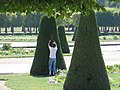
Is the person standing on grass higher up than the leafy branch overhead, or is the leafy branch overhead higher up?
the leafy branch overhead

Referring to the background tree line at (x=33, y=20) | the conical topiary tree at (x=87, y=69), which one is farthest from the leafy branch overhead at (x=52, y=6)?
the background tree line at (x=33, y=20)

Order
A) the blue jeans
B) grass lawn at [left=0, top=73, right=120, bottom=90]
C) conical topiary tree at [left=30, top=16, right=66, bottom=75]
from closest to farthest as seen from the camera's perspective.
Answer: grass lawn at [left=0, top=73, right=120, bottom=90], the blue jeans, conical topiary tree at [left=30, top=16, right=66, bottom=75]

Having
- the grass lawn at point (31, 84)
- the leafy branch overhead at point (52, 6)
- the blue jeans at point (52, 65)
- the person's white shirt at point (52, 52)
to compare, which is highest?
the leafy branch overhead at point (52, 6)

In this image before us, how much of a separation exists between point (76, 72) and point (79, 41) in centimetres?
91

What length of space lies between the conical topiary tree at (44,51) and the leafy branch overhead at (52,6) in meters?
11.8

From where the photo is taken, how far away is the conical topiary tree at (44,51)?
19.2 metres

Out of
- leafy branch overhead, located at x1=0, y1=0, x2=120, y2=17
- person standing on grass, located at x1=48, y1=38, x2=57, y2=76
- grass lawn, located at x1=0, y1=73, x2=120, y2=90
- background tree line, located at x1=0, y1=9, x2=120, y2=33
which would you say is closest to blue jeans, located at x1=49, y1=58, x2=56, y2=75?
person standing on grass, located at x1=48, y1=38, x2=57, y2=76

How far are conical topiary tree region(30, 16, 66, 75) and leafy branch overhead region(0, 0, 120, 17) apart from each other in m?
11.8

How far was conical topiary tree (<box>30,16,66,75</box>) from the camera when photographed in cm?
1917

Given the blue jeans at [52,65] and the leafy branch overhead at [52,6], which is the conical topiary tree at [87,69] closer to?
the leafy branch overhead at [52,6]

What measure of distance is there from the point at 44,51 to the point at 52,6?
1235cm

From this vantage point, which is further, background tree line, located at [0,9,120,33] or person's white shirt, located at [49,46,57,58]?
background tree line, located at [0,9,120,33]

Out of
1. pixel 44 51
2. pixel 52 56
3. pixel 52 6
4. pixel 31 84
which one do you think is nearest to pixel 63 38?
pixel 44 51

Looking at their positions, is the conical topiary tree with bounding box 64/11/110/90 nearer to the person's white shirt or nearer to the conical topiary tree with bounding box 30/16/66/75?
the person's white shirt
